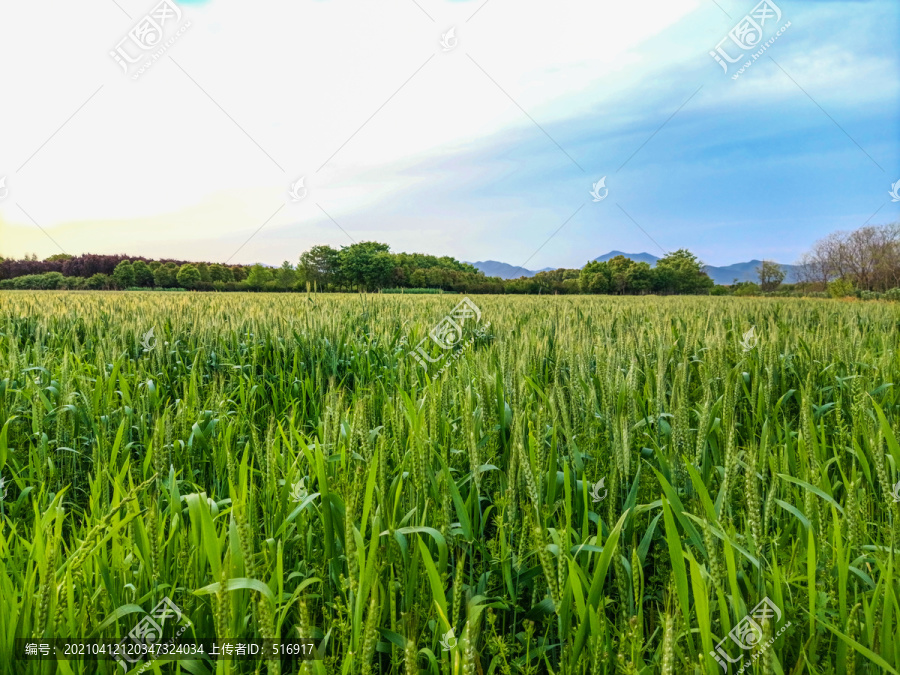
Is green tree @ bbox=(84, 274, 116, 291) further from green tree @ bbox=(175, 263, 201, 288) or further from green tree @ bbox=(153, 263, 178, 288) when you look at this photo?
green tree @ bbox=(175, 263, 201, 288)

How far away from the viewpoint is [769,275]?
217 ft

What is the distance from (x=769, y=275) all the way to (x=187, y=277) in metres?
78.2

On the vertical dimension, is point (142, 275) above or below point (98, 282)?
above

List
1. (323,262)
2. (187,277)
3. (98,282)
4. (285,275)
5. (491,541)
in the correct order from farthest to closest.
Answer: (323,262) < (187,277) < (285,275) < (98,282) < (491,541)

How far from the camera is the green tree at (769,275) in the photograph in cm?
6451

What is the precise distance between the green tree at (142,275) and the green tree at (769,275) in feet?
257

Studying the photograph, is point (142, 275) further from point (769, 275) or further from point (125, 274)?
point (769, 275)

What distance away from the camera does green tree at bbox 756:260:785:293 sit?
6451 cm

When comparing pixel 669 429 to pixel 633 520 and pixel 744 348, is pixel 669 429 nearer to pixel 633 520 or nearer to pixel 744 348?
pixel 633 520

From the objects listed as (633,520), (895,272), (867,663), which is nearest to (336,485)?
(633,520)

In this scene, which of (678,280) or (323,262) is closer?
(678,280)

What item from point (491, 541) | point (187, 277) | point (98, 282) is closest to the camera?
point (491, 541)

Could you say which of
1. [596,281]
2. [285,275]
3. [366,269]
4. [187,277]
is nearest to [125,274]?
[187,277]

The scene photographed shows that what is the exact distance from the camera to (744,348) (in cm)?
417
